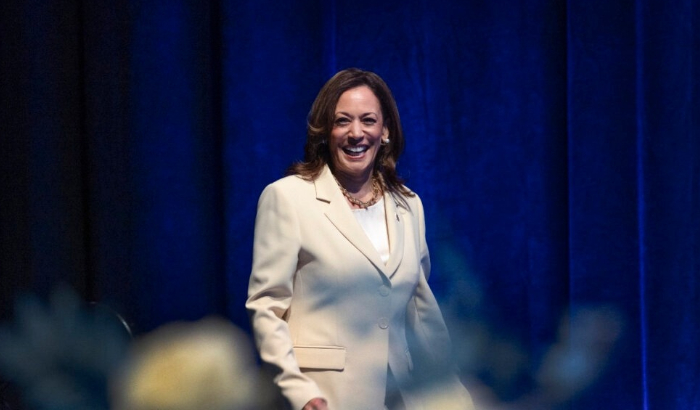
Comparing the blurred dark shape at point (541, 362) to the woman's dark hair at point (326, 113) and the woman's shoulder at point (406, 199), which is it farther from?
the woman's dark hair at point (326, 113)

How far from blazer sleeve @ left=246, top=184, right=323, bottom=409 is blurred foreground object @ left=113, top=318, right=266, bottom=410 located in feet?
2.61

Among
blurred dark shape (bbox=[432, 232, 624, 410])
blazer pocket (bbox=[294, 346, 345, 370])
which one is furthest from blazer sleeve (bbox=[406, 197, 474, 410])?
blurred dark shape (bbox=[432, 232, 624, 410])

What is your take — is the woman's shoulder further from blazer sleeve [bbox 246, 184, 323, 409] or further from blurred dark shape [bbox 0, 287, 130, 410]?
blurred dark shape [bbox 0, 287, 130, 410]

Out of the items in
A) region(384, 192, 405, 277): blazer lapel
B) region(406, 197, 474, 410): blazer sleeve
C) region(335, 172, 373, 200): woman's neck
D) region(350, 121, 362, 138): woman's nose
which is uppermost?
region(350, 121, 362, 138): woman's nose

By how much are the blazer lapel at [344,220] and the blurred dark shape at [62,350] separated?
888 millimetres

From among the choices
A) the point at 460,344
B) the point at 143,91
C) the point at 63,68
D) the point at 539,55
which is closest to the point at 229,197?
the point at 143,91

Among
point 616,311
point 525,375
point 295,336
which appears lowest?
point 525,375

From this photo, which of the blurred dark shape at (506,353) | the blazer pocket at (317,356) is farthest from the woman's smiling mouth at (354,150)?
the blurred dark shape at (506,353)

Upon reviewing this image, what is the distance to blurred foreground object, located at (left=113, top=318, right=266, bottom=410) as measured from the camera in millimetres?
2240

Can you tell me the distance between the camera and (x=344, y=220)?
5.25ft

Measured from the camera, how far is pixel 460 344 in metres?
2.41

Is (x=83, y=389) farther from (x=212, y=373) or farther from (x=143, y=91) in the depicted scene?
(x=143, y=91)

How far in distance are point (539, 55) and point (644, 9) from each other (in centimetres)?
30

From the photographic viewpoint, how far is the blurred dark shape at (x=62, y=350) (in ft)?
7.22
